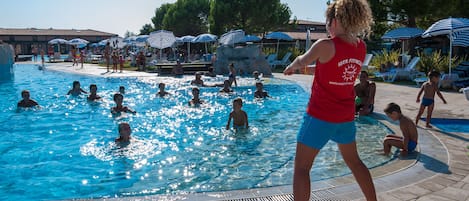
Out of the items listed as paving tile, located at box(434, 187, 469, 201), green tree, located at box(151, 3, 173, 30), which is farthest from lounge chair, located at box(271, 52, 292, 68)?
green tree, located at box(151, 3, 173, 30)

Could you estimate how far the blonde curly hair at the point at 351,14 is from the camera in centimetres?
261

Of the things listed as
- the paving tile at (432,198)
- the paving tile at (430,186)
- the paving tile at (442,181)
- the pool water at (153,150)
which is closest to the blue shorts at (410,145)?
the pool water at (153,150)

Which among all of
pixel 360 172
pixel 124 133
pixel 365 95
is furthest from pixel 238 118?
→ pixel 360 172

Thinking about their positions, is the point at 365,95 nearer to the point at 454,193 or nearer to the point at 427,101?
the point at 427,101

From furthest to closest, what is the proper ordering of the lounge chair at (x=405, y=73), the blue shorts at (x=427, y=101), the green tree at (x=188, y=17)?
the green tree at (x=188, y=17), the lounge chair at (x=405, y=73), the blue shorts at (x=427, y=101)

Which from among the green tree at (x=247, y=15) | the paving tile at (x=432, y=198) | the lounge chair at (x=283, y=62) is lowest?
the paving tile at (x=432, y=198)

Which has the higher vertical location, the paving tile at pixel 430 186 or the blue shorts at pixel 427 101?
the blue shorts at pixel 427 101

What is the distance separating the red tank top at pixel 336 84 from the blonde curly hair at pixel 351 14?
4.3 inches

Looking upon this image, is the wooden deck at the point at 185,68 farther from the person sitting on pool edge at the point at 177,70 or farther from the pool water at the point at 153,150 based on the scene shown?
the pool water at the point at 153,150

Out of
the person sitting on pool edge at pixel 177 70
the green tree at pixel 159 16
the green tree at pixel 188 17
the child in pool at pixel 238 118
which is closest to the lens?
the child in pool at pixel 238 118

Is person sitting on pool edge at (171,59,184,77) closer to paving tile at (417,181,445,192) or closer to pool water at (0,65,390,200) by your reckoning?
pool water at (0,65,390,200)

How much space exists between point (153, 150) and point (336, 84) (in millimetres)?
4722

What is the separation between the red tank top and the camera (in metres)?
2.59

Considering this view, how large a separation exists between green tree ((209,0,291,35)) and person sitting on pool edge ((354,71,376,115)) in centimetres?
2914
